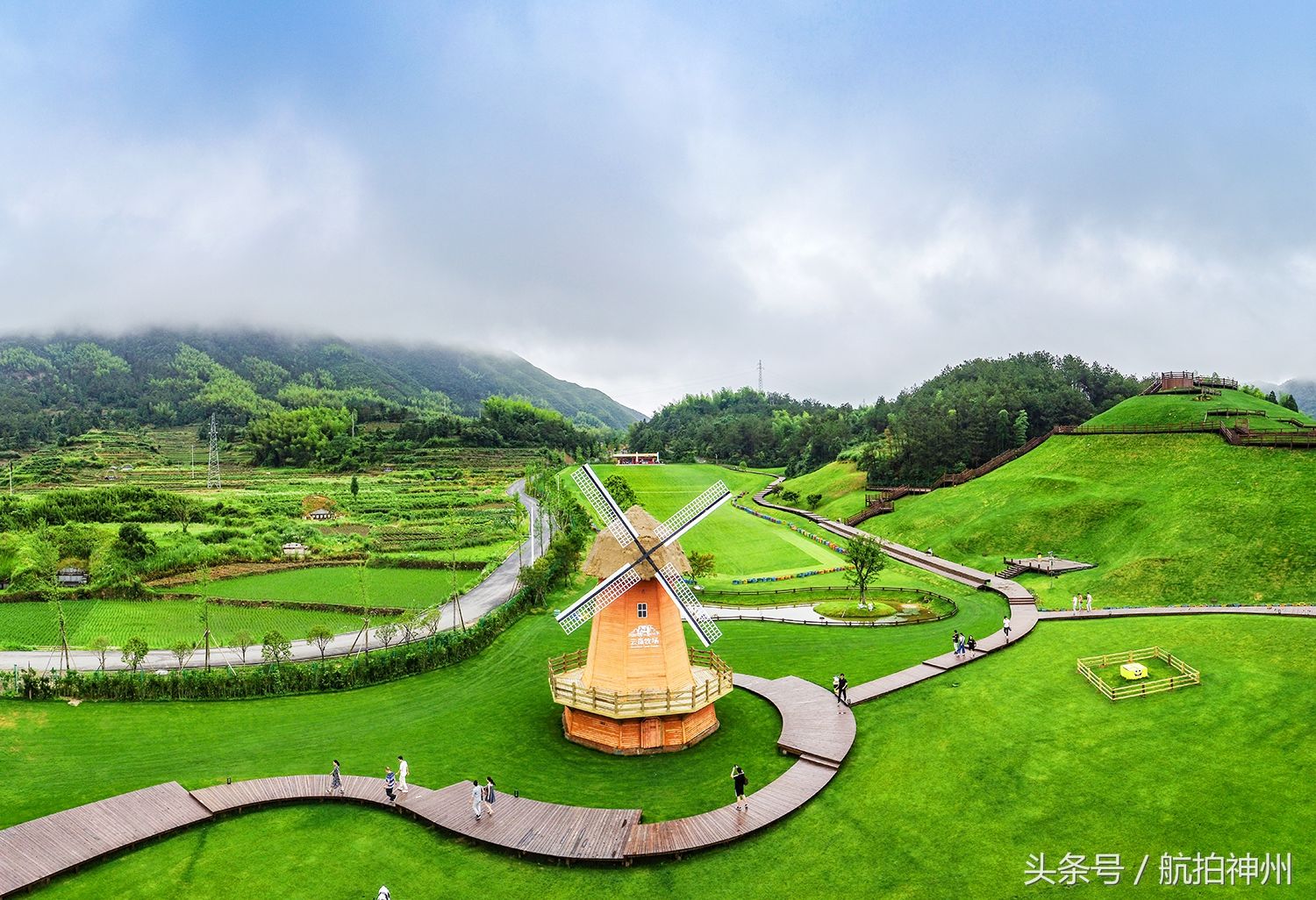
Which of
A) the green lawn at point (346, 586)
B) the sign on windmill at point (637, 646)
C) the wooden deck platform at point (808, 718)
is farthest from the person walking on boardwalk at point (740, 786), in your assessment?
the green lawn at point (346, 586)

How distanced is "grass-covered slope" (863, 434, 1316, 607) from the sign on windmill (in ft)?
88.9

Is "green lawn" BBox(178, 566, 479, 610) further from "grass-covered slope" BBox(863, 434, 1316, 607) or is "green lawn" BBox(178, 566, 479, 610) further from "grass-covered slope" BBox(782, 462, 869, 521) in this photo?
"grass-covered slope" BBox(782, 462, 869, 521)

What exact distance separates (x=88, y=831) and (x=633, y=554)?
16.5 metres

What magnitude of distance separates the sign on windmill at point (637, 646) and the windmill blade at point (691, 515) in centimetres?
5

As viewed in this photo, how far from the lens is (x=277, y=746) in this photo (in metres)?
24.1

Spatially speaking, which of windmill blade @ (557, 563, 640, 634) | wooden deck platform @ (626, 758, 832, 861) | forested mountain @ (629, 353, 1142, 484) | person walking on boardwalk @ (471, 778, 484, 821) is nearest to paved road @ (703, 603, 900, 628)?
windmill blade @ (557, 563, 640, 634)

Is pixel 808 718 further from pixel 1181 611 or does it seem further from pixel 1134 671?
pixel 1181 611

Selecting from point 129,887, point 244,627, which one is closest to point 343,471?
point 244,627

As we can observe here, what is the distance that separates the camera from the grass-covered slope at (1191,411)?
58.8m

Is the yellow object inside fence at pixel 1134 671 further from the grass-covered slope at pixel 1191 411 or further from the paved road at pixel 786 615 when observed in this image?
the grass-covered slope at pixel 1191 411

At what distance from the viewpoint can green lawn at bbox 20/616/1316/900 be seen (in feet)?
52.7

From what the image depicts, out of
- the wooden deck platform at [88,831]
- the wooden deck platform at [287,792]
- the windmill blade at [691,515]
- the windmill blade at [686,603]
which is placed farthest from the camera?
the windmill blade at [691,515]

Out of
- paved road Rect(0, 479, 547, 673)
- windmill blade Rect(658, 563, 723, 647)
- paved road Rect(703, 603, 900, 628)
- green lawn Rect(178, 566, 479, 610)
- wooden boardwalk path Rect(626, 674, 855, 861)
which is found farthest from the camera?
green lawn Rect(178, 566, 479, 610)

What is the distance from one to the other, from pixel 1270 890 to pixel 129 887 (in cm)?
2523
